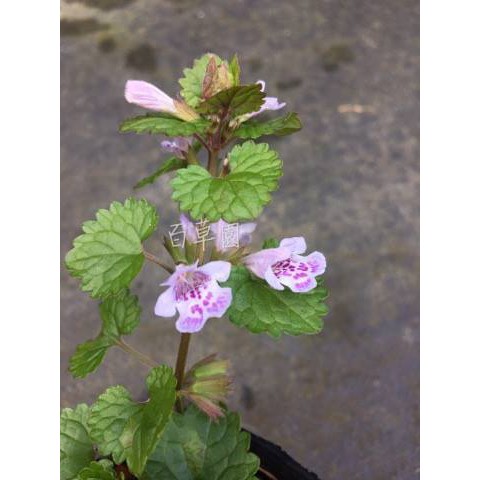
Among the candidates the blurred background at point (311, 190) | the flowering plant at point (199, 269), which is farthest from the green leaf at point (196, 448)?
the blurred background at point (311, 190)

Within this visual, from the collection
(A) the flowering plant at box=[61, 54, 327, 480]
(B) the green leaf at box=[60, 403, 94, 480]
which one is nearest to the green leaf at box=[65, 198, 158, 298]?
(A) the flowering plant at box=[61, 54, 327, 480]

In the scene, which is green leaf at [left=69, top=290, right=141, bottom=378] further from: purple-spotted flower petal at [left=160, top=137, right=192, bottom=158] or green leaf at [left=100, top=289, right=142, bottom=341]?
purple-spotted flower petal at [left=160, top=137, right=192, bottom=158]

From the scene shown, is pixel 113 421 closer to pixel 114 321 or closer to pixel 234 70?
pixel 114 321

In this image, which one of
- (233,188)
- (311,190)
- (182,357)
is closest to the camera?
(233,188)

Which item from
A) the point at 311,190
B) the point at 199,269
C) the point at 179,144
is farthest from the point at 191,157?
the point at 311,190

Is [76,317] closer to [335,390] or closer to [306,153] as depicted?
[335,390]

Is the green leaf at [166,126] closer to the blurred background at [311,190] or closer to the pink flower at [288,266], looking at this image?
the pink flower at [288,266]
